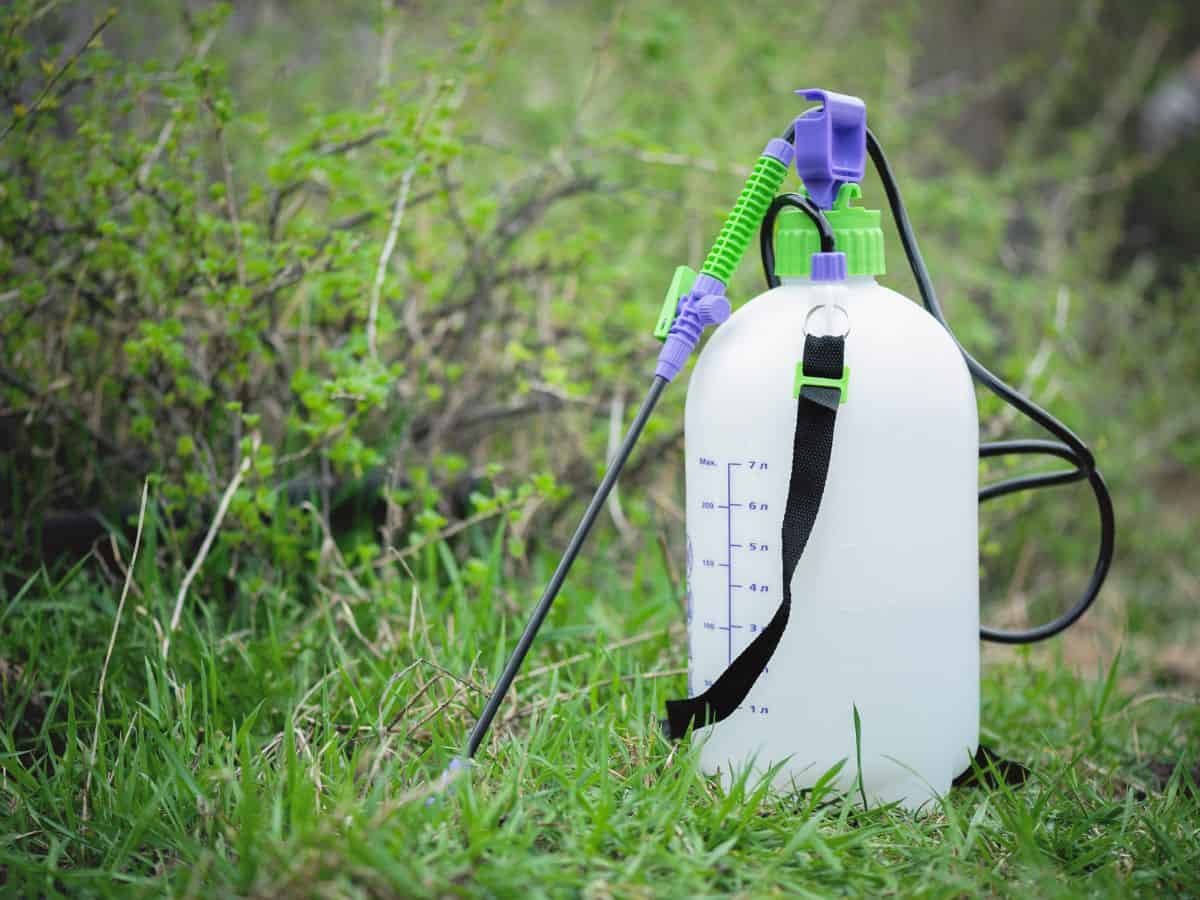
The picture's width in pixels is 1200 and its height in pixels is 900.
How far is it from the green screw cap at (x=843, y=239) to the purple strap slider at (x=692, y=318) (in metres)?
0.10

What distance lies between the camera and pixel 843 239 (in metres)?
1.44

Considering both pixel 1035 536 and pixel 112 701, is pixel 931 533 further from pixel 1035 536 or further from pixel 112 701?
pixel 1035 536

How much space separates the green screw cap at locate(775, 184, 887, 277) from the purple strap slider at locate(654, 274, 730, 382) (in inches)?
4.0

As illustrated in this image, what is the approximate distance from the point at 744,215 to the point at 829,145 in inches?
5.8

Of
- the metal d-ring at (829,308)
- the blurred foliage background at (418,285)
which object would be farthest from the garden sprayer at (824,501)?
the blurred foliage background at (418,285)

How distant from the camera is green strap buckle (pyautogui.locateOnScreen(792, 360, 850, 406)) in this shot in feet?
4.35

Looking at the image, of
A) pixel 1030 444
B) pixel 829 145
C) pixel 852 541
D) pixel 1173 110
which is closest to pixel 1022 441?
pixel 1030 444

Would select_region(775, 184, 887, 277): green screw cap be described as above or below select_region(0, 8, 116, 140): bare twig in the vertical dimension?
below

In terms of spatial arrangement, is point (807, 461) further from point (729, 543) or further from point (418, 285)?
point (418, 285)

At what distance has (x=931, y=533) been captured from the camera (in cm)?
141

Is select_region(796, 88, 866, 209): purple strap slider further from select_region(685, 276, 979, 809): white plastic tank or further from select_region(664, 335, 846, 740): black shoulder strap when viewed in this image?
select_region(664, 335, 846, 740): black shoulder strap

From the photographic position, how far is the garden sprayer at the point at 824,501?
1371 millimetres

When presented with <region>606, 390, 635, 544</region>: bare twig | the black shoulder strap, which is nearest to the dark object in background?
<region>606, 390, 635, 544</region>: bare twig

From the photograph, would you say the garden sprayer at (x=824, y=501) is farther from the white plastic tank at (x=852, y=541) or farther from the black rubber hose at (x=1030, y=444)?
the black rubber hose at (x=1030, y=444)
